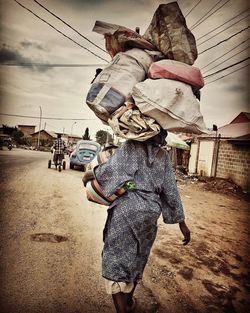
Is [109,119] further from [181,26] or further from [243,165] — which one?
[243,165]

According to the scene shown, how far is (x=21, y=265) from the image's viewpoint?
280 centimetres

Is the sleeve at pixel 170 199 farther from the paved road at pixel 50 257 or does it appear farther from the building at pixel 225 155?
the building at pixel 225 155

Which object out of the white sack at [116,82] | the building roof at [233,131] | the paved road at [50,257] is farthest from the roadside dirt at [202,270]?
the building roof at [233,131]

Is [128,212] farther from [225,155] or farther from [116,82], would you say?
[225,155]

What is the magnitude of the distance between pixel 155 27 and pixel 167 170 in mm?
1021

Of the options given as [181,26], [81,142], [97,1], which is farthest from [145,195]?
[81,142]

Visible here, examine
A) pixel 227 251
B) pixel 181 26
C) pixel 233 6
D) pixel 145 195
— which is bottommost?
pixel 227 251

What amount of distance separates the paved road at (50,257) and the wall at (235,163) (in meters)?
9.48

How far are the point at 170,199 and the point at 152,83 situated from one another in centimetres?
87

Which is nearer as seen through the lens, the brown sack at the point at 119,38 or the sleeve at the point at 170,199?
the brown sack at the point at 119,38

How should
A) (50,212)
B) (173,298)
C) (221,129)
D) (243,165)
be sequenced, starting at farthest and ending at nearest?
(221,129) → (243,165) → (50,212) → (173,298)

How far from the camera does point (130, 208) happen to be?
1821mm

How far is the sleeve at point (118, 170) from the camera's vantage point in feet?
5.87

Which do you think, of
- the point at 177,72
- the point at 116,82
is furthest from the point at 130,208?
the point at 177,72
